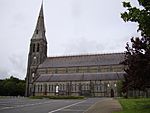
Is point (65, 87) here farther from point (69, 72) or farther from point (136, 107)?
point (136, 107)

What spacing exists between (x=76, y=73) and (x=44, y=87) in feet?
42.3

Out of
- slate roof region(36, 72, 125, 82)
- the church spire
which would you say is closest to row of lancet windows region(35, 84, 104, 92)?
slate roof region(36, 72, 125, 82)

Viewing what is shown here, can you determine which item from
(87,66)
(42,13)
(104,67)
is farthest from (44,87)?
(42,13)

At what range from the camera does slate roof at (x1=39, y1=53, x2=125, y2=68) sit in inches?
3314

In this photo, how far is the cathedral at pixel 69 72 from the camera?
78375 mm

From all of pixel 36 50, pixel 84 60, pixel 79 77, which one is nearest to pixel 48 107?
pixel 79 77

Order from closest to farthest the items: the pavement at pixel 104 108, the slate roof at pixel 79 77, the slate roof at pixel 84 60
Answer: the pavement at pixel 104 108 → the slate roof at pixel 79 77 → the slate roof at pixel 84 60

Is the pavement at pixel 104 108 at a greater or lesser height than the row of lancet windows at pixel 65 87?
lesser

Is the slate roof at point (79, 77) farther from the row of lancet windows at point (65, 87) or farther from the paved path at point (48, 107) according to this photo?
the paved path at point (48, 107)

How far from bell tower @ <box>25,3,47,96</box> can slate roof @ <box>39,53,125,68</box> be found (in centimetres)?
286

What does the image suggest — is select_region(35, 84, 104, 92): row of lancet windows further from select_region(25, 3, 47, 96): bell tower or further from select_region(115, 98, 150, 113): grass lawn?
select_region(115, 98, 150, 113): grass lawn

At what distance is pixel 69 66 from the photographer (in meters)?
87.5

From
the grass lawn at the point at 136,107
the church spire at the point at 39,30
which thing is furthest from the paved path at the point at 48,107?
the church spire at the point at 39,30

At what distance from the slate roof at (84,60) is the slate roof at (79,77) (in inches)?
172
